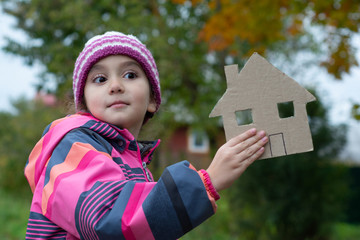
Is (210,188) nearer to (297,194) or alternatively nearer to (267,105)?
(267,105)

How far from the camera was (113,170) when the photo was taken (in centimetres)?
130

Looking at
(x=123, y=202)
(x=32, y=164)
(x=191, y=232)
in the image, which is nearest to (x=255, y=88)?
(x=123, y=202)

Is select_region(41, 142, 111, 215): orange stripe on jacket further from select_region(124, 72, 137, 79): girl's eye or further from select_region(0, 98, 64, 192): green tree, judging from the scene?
select_region(0, 98, 64, 192): green tree

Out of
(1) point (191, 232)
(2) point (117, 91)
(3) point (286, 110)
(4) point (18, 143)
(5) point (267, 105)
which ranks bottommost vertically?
(1) point (191, 232)

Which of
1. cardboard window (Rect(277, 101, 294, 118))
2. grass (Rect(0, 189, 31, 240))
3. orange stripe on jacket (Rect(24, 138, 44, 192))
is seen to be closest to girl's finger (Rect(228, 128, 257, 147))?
orange stripe on jacket (Rect(24, 138, 44, 192))

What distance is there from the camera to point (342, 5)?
15.1ft

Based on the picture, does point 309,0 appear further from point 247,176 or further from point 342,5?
point 247,176

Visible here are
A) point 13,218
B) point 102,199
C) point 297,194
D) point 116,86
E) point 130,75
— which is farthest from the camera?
point 13,218

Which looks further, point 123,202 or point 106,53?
point 106,53

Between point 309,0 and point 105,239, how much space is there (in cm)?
445

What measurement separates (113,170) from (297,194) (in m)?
4.28

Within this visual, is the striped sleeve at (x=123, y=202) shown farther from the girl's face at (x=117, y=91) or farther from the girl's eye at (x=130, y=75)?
the girl's eye at (x=130, y=75)

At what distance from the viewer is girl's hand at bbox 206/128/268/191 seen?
4.42 ft

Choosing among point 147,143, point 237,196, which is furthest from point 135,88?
point 237,196
